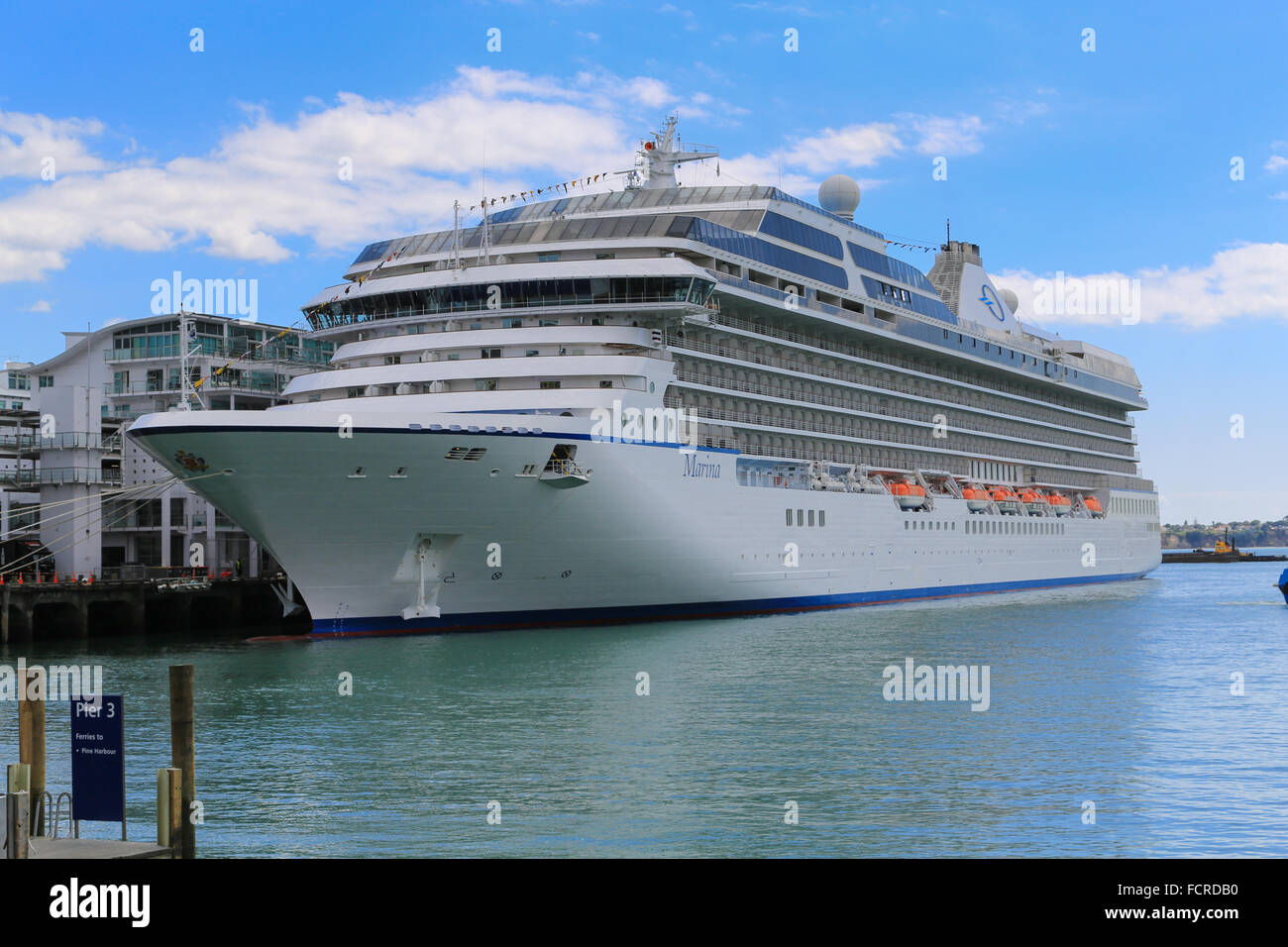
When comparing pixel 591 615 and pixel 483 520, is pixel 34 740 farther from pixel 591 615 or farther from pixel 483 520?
pixel 591 615

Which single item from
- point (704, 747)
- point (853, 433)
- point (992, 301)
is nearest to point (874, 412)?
point (853, 433)

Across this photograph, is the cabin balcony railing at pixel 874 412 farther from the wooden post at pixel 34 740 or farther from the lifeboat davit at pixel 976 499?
the wooden post at pixel 34 740

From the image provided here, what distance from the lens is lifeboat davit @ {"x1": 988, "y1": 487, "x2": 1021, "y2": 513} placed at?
59.3 metres

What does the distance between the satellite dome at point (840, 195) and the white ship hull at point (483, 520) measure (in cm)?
1957

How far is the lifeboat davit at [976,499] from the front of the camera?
5666 centimetres

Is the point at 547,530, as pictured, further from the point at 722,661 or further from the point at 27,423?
the point at 27,423

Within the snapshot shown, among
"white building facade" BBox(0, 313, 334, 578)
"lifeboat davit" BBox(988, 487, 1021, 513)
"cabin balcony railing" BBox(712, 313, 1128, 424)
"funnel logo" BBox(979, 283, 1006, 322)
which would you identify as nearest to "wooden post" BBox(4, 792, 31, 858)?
"white building facade" BBox(0, 313, 334, 578)

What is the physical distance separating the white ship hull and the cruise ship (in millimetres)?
75

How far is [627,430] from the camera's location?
114 feet

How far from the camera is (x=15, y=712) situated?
23406mm

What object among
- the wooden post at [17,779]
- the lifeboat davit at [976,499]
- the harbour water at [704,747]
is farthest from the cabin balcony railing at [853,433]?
the wooden post at [17,779]
